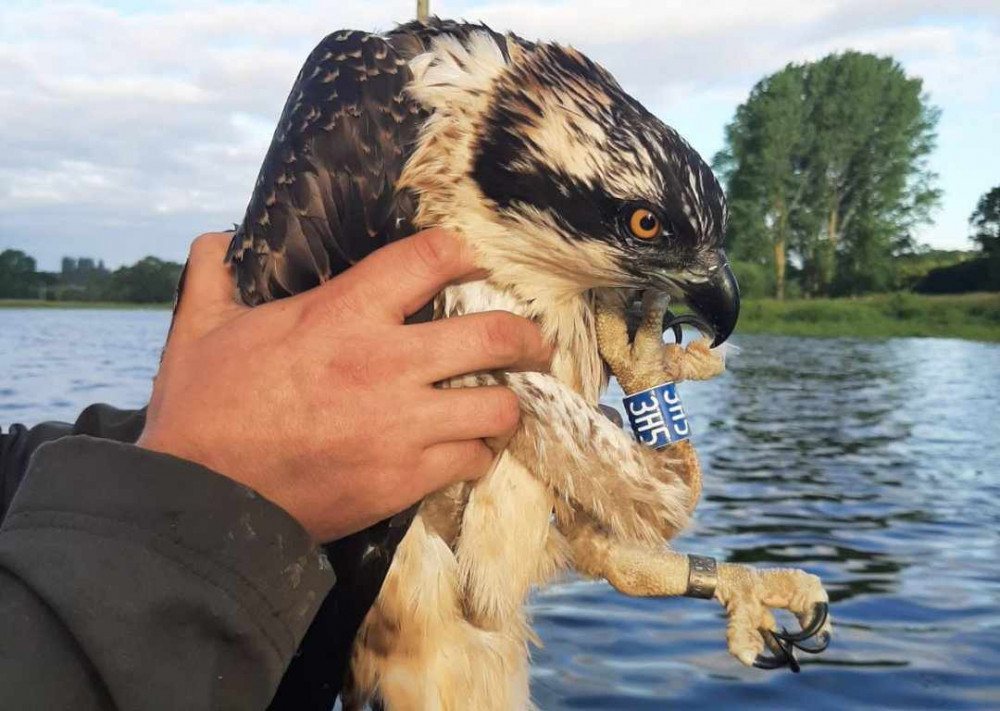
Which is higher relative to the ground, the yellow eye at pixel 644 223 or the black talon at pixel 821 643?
the yellow eye at pixel 644 223

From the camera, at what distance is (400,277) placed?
1920 mm

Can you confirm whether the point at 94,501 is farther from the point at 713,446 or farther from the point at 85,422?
the point at 713,446

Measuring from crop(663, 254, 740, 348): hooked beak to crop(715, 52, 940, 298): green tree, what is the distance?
3342 centimetres

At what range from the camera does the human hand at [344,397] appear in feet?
5.75

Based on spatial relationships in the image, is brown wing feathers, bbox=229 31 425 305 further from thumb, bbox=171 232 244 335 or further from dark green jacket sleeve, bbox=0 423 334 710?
dark green jacket sleeve, bbox=0 423 334 710

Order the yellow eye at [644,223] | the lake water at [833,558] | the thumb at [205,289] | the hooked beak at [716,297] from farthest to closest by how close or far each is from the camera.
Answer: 1. the lake water at [833,558]
2. the hooked beak at [716,297]
3. the yellow eye at [644,223]
4. the thumb at [205,289]

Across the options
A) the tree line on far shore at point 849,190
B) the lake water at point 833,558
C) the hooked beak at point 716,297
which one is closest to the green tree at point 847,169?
the tree line on far shore at point 849,190

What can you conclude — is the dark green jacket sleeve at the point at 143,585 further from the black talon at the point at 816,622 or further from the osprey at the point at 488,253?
the black talon at the point at 816,622

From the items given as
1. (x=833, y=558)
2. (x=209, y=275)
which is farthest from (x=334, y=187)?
(x=833, y=558)

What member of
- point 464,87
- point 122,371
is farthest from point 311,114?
point 122,371

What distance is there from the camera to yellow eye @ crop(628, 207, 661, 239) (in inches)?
94.8

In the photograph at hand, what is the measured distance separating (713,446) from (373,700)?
9.32 meters

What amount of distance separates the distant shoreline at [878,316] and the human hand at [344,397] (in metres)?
35.6

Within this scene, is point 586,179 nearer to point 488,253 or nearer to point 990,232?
point 488,253
